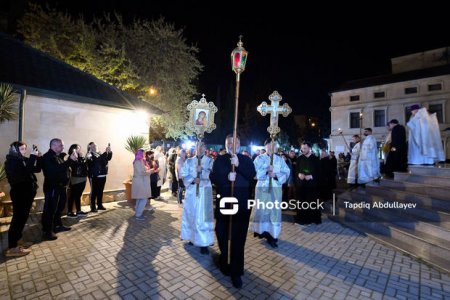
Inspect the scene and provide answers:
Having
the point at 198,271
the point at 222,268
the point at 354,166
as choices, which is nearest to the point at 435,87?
the point at 354,166

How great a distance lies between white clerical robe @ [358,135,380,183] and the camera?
8469 millimetres

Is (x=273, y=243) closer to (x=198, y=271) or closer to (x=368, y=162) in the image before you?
(x=198, y=271)

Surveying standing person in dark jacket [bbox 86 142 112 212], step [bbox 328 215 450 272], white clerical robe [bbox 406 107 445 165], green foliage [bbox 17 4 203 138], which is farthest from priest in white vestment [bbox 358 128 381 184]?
green foliage [bbox 17 4 203 138]

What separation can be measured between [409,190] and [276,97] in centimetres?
427

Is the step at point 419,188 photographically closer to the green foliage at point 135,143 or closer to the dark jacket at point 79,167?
the green foliage at point 135,143

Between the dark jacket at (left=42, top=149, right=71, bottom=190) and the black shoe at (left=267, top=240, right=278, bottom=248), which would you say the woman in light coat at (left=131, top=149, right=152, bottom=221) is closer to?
the dark jacket at (left=42, top=149, right=71, bottom=190)

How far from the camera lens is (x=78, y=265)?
4.45m

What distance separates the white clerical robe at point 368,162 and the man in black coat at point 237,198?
598 cm

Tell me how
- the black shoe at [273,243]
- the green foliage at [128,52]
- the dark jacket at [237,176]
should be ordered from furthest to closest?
the green foliage at [128,52]
the black shoe at [273,243]
the dark jacket at [237,176]

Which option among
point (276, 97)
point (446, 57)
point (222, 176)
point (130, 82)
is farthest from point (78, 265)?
point (446, 57)

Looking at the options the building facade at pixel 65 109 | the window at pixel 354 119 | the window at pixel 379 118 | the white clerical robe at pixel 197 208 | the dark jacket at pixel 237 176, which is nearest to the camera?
the dark jacket at pixel 237 176

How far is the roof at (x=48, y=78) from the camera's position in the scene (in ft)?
25.9

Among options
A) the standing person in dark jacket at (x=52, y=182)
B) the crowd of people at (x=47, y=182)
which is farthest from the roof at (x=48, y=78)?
the standing person in dark jacket at (x=52, y=182)

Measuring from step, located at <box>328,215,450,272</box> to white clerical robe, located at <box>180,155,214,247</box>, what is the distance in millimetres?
4009
